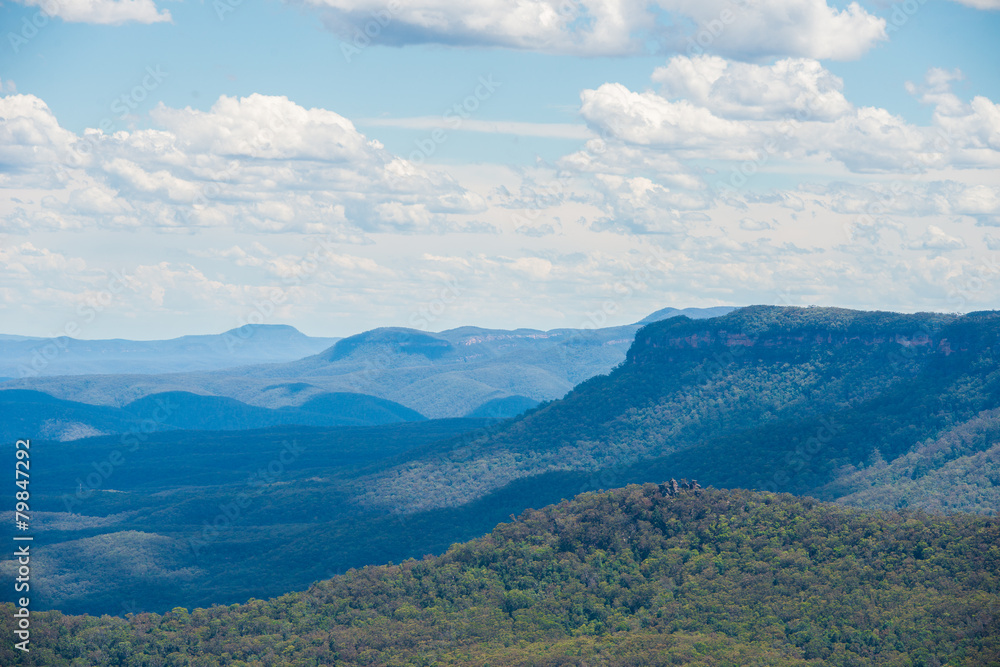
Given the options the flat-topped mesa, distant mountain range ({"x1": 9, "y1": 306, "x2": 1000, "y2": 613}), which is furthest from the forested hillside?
the flat-topped mesa

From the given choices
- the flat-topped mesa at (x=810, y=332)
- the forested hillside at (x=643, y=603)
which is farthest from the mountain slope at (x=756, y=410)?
the forested hillside at (x=643, y=603)

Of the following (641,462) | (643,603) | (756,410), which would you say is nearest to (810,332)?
(756,410)

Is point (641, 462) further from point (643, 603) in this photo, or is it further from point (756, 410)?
point (643, 603)

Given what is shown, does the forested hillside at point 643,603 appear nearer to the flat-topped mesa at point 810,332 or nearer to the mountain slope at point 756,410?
the mountain slope at point 756,410

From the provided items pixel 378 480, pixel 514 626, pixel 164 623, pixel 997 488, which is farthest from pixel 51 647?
pixel 378 480

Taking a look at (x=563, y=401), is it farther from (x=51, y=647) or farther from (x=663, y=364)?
(x=51, y=647)

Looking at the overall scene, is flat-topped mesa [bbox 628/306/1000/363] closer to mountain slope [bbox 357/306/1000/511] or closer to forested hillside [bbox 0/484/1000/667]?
mountain slope [bbox 357/306/1000/511]
